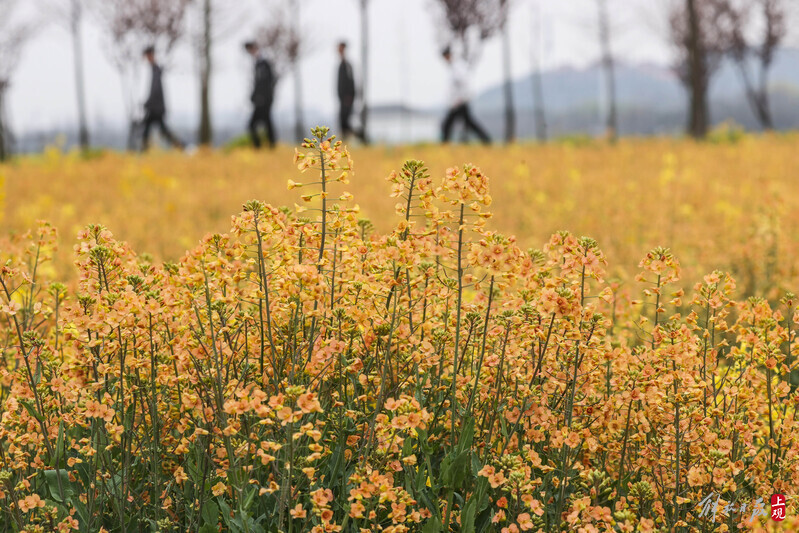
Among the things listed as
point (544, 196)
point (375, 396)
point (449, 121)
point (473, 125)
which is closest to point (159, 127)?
point (449, 121)

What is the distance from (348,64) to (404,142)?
2598 mm

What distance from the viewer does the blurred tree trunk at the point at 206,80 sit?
1938 cm

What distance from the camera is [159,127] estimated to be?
50.6 ft

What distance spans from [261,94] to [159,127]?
2263mm

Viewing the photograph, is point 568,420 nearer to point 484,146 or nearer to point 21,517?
point 21,517

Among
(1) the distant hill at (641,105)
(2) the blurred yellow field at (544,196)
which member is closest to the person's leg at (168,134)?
(2) the blurred yellow field at (544,196)

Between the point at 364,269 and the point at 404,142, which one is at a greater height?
the point at 404,142

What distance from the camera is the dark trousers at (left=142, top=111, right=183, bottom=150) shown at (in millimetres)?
15125

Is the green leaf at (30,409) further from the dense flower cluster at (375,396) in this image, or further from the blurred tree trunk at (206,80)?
the blurred tree trunk at (206,80)

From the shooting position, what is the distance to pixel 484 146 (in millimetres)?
15367

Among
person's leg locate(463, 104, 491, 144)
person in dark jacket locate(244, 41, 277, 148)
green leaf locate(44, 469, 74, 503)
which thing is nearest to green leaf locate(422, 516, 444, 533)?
green leaf locate(44, 469, 74, 503)

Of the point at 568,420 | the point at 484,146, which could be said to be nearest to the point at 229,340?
the point at 568,420

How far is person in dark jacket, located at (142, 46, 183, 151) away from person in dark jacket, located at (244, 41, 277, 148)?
68.5 inches

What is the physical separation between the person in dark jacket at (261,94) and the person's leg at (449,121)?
12.4 feet
